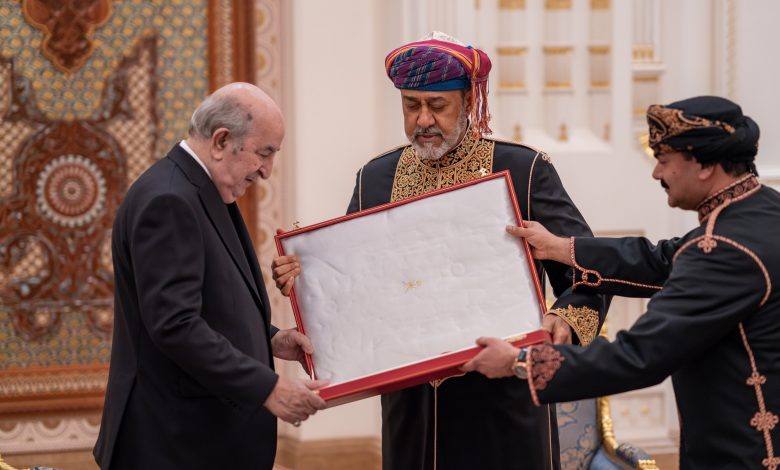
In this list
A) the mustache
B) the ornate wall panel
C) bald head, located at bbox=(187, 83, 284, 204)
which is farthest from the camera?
the ornate wall panel

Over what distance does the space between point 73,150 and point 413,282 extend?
2867 mm

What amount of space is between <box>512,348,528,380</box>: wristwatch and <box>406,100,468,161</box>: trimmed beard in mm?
756

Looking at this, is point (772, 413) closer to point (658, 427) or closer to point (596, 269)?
point (596, 269)

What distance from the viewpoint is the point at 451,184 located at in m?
3.14

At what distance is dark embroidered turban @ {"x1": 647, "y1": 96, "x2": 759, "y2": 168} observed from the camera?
2451 mm

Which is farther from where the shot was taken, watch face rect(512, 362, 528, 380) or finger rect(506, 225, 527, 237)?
finger rect(506, 225, 527, 237)

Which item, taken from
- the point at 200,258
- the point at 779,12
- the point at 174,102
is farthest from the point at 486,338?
the point at 779,12

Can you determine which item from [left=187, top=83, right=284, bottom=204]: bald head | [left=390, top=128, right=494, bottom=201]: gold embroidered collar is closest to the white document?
[left=390, top=128, right=494, bottom=201]: gold embroidered collar

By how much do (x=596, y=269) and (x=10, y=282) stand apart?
3.31 metres

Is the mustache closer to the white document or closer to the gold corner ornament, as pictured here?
the white document

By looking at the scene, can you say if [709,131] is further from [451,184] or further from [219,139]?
[219,139]

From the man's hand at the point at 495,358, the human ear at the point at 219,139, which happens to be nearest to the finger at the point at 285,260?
the human ear at the point at 219,139

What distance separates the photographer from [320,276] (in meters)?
2.99

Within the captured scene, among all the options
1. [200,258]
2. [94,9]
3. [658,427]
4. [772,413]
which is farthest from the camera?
[658,427]
